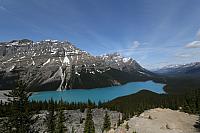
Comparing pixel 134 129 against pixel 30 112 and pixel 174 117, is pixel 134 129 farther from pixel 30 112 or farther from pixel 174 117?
pixel 30 112

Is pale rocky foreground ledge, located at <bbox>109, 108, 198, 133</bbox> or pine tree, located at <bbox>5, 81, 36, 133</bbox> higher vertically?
pine tree, located at <bbox>5, 81, 36, 133</bbox>

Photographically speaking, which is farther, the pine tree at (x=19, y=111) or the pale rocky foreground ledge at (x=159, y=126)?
the pale rocky foreground ledge at (x=159, y=126)

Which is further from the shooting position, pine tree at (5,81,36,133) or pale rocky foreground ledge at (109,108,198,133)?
pale rocky foreground ledge at (109,108,198,133)

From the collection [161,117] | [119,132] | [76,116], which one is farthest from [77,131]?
[119,132]

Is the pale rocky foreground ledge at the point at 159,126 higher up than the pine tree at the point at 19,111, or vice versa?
the pine tree at the point at 19,111

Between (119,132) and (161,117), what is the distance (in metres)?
13.0

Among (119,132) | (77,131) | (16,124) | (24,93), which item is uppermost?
(24,93)

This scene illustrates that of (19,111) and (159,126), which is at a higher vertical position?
(19,111)

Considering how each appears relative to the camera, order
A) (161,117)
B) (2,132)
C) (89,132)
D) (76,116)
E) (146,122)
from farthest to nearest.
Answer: (76,116)
(89,132)
(161,117)
(146,122)
(2,132)

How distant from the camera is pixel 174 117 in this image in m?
49.0

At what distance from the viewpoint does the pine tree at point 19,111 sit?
28.8 metres

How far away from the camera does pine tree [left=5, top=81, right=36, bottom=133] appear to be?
2878 cm

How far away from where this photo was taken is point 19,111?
29078 millimetres

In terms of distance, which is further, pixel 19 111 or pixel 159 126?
pixel 159 126
